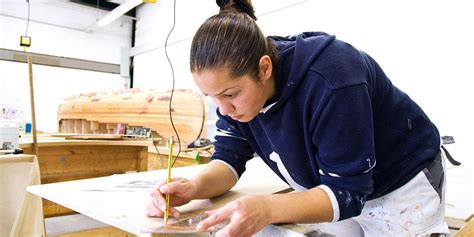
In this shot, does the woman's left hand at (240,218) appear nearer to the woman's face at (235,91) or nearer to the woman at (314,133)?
the woman at (314,133)

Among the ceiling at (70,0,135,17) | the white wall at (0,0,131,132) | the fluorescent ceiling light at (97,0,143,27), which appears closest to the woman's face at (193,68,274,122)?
the fluorescent ceiling light at (97,0,143,27)

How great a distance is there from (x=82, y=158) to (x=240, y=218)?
2.16 m

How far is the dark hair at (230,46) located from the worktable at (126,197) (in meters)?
0.36

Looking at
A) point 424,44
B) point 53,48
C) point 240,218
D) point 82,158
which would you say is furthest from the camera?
point 53,48

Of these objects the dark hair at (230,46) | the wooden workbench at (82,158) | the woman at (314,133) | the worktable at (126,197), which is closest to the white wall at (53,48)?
the wooden workbench at (82,158)

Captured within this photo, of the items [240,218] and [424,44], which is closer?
[240,218]

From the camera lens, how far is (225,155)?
1.06 metres

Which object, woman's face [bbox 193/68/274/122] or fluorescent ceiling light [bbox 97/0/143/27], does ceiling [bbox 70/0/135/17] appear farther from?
woman's face [bbox 193/68/274/122]

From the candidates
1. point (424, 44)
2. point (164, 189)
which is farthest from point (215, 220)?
point (424, 44)

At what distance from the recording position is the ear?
767mm

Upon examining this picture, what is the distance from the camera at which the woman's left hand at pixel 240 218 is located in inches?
24.5

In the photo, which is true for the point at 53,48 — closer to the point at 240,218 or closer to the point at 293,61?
the point at 293,61

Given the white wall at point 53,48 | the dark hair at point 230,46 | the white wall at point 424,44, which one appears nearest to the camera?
the dark hair at point 230,46

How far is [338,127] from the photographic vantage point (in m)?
0.71
